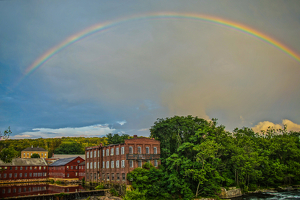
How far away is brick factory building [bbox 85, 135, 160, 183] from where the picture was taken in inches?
1754

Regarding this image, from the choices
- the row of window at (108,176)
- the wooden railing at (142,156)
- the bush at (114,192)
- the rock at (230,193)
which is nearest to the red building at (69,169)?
the row of window at (108,176)

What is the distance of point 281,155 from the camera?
6091 centimetres

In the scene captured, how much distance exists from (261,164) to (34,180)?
7856 cm

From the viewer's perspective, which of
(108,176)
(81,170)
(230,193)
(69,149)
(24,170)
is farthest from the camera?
(69,149)

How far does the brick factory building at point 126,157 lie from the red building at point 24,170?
44.0m

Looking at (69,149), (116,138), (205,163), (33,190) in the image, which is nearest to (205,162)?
(205,163)

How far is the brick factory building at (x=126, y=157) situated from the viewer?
146 ft

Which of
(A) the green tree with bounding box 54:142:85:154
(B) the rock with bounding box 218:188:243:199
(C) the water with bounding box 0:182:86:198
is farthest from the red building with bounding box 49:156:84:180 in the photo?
Result: (A) the green tree with bounding box 54:142:85:154

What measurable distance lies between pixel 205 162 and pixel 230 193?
1099 cm

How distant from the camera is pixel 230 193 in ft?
155

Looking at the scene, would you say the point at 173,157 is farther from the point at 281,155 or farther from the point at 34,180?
the point at 34,180

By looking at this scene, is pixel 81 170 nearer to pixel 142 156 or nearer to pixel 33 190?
pixel 33 190

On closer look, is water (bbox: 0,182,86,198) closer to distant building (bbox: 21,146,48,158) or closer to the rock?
the rock

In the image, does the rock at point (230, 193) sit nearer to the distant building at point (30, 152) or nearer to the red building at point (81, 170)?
the red building at point (81, 170)
